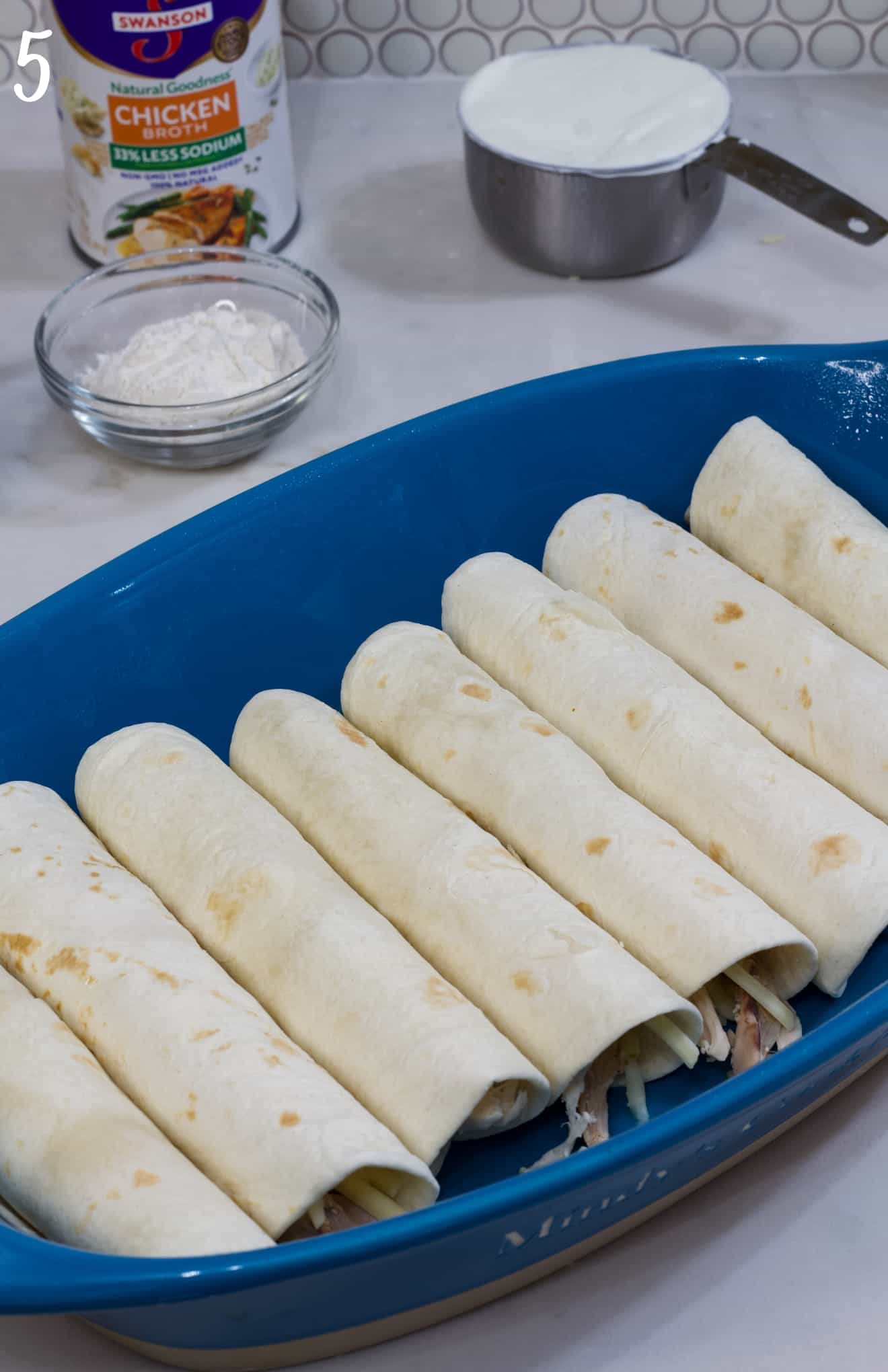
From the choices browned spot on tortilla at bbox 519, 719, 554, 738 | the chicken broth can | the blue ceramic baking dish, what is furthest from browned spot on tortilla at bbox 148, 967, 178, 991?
the chicken broth can

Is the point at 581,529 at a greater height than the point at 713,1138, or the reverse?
the point at 581,529

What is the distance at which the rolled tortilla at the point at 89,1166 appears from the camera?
97 cm

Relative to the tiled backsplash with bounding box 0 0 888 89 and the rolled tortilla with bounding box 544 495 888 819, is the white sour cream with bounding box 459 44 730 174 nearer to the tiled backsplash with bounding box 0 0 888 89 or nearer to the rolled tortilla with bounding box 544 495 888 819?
the tiled backsplash with bounding box 0 0 888 89

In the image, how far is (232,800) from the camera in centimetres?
128

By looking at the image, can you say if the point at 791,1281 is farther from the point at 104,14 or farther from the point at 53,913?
the point at 104,14

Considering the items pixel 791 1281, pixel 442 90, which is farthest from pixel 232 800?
pixel 442 90

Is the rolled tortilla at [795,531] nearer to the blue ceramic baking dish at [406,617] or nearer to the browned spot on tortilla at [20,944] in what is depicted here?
the blue ceramic baking dish at [406,617]

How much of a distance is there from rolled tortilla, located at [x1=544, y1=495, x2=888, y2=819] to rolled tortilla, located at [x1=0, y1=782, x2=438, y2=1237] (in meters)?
0.54

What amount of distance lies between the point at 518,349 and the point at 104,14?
2.07 feet

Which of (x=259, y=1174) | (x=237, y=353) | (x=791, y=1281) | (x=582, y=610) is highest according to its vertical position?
(x=237, y=353)

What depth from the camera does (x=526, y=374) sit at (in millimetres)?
1918

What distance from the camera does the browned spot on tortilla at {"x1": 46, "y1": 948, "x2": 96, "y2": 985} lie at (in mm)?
1140

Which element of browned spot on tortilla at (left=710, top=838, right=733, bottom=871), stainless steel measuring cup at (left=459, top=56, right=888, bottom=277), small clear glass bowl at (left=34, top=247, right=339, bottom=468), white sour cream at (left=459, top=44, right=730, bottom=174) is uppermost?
white sour cream at (left=459, top=44, right=730, bottom=174)

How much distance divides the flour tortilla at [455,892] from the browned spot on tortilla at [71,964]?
0.79ft
